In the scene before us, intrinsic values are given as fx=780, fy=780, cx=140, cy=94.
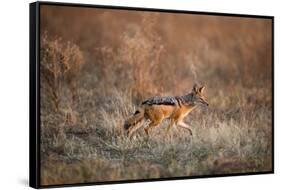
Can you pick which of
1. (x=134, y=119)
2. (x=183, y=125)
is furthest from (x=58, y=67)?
(x=183, y=125)

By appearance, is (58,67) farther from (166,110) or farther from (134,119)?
(166,110)

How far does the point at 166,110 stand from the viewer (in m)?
8.09

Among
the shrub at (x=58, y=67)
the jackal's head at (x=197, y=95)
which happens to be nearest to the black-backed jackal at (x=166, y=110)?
the jackal's head at (x=197, y=95)

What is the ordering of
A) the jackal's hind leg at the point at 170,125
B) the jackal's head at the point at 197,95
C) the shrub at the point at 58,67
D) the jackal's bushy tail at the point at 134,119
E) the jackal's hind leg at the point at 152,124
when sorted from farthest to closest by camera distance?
the jackal's head at the point at 197,95, the jackal's hind leg at the point at 170,125, the jackal's hind leg at the point at 152,124, the jackal's bushy tail at the point at 134,119, the shrub at the point at 58,67

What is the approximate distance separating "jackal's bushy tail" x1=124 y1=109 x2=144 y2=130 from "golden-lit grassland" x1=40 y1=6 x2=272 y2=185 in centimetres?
5

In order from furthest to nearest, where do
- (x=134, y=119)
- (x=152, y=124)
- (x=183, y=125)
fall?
(x=183, y=125) < (x=152, y=124) < (x=134, y=119)

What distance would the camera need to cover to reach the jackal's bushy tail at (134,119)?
786cm

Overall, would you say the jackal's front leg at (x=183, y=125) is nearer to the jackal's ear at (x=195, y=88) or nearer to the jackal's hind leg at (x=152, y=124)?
the jackal's hind leg at (x=152, y=124)

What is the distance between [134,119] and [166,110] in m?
0.39

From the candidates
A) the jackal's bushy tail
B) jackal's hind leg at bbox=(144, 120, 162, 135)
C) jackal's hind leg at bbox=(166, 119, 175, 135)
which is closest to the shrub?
the jackal's bushy tail

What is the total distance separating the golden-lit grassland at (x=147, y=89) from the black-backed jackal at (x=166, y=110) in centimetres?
6

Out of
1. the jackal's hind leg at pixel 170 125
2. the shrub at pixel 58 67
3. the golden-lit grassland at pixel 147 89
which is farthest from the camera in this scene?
the jackal's hind leg at pixel 170 125

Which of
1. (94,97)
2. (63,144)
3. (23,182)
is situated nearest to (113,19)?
(94,97)

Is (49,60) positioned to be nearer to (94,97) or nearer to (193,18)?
A: (94,97)
